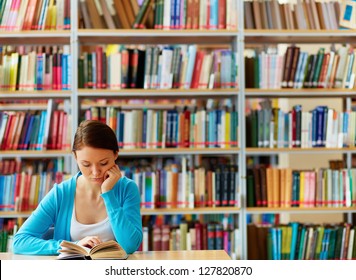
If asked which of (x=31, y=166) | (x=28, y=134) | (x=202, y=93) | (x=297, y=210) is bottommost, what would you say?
(x=297, y=210)

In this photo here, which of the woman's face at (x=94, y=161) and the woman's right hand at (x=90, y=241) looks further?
the woman's face at (x=94, y=161)

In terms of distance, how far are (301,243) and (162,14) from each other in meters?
Result: 1.75

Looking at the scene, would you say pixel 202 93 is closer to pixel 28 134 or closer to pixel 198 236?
pixel 198 236

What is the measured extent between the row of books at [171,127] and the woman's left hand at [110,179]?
153 cm

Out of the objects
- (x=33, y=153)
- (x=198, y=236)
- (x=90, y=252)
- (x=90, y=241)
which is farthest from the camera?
(x=198, y=236)

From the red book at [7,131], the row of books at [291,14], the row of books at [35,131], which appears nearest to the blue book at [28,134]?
the row of books at [35,131]

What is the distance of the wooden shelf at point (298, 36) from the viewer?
4.13m

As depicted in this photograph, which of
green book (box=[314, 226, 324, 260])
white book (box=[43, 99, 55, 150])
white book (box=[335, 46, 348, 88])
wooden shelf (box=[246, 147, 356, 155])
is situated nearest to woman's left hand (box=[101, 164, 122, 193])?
white book (box=[43, 99, 55, 150])

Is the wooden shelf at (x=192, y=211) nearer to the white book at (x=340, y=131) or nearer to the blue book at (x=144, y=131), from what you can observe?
the blue book at (x=144, y=131)

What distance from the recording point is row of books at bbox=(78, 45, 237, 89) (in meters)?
4.09

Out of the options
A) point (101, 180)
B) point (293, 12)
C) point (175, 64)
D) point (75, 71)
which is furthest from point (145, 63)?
point (101, 180)

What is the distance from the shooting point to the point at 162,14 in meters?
4.14

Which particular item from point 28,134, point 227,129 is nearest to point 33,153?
point 28,134
